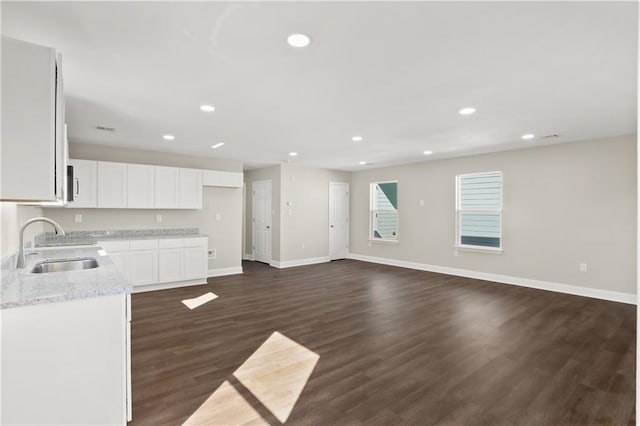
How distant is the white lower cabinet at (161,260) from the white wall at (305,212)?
2.24 m

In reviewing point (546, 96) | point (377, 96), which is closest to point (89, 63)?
point (377, 96)

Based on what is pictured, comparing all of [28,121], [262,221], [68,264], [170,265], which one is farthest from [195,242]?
[28,121]

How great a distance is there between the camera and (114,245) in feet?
16.2

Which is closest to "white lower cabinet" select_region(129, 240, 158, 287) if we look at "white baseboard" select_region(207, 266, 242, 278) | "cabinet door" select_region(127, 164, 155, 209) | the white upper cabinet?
"cabinet door" select_region(127, 164, 155, 209)

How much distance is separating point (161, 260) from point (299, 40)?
4.49 meters

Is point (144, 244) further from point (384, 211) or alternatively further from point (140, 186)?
point (384, 211)

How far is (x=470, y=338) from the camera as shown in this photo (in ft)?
11.2

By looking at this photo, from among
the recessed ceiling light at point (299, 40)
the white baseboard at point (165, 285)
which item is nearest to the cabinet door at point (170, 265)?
the white baseboard at point (165, 285)

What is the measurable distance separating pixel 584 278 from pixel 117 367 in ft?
20.3

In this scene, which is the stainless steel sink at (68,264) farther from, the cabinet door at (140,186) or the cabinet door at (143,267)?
the cabinet door at (140,186)

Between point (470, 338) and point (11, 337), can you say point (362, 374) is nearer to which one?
point (470, 338)

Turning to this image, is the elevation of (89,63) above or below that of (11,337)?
above

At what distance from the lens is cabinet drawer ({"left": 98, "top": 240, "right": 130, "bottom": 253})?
4.89 meters

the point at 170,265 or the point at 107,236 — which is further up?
the point at 107,236
